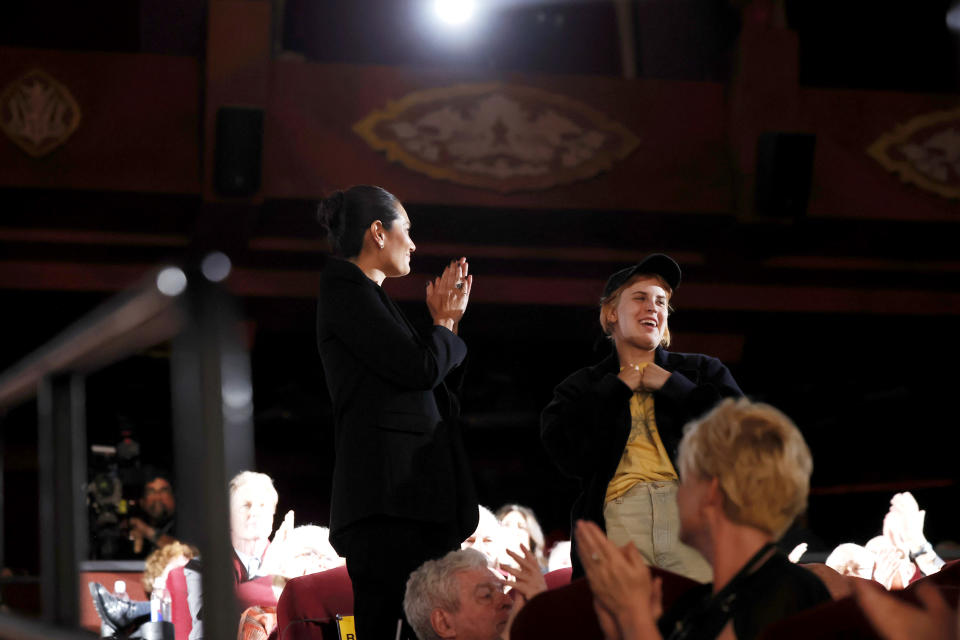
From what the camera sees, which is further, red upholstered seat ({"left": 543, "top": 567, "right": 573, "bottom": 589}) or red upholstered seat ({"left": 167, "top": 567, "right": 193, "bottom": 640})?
red upholstered seat ({"left": 167, "top": 567, "right": 193, "bottom": 640})

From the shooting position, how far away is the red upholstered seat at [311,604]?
2240mm

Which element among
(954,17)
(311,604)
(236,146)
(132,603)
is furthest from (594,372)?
(954,17)

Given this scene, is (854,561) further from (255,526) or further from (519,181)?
(519,181)

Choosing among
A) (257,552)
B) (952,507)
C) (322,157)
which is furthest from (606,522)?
(952,507)

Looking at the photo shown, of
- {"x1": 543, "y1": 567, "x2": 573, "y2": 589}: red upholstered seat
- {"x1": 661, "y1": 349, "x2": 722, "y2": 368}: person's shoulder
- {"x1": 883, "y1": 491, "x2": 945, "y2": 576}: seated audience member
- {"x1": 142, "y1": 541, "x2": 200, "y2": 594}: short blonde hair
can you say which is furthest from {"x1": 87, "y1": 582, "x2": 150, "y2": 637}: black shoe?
{"x1": 883, "y1": 491, "x2": 945, "y2": 576}: seated audience member

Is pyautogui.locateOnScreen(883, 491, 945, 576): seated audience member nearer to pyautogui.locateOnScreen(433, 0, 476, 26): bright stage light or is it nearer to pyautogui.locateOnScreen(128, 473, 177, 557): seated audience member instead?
pyautogui.locateOnScreen(128, 473, 177, 557): seated audience member

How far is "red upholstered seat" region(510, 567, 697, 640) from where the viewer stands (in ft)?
4.32

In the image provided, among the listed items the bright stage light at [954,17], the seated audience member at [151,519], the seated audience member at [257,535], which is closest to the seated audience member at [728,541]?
the seated audience member at [257,535]

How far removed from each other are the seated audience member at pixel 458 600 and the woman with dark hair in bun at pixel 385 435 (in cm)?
4

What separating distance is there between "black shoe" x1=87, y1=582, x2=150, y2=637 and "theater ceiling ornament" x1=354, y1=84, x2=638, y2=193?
286 cm

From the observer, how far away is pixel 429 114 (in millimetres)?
5746

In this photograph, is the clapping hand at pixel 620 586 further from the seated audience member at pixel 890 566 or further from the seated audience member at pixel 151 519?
the seated audience member at pixel 151 519

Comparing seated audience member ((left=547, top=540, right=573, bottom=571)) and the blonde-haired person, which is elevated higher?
the blonde-haired person

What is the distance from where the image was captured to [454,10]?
23.1ft
